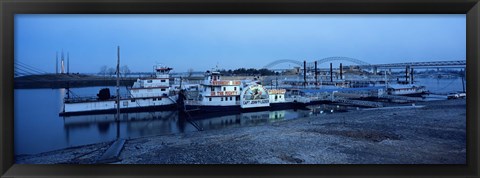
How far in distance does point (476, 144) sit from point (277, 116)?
131 centimetres

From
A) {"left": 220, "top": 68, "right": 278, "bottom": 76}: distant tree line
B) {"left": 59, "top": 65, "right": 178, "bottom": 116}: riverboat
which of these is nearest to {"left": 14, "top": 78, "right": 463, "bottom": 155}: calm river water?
{"left": 59, "top": 65, "right": 178, "bottom": 116}: riverboat

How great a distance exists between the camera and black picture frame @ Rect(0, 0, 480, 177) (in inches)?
78.2

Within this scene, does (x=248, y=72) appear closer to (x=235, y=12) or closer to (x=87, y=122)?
(x=235, y=12)

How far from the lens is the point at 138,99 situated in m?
2.57

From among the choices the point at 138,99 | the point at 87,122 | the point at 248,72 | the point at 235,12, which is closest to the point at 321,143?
the point at 248,72

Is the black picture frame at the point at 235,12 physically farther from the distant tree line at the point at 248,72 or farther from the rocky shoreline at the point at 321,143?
the distant tree line at the point at 248,72

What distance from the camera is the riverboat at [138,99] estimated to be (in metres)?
2.42

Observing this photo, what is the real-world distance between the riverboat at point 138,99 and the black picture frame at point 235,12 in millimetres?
438

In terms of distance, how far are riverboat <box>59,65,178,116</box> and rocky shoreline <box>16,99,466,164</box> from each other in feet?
0.88

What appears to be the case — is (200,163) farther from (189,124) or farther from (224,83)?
(224,83)

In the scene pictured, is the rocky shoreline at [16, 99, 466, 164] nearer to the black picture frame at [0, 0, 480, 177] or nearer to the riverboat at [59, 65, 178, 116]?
the black picture frame at [0, 0, 480, 177]

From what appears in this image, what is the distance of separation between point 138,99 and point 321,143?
4.72 feet

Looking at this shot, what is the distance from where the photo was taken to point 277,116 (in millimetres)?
2576

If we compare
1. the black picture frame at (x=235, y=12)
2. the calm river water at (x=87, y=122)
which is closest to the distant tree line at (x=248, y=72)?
the calm river water at (x=87, y=122)
